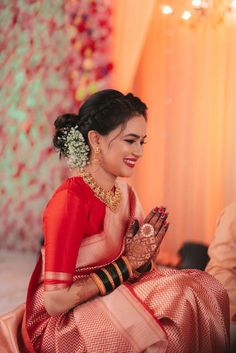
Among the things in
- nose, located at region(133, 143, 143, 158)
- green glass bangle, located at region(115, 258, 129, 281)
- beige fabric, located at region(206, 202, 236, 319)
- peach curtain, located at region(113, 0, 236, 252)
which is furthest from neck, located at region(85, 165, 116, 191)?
peach curtain, located at region(113, 0, 236, 252)

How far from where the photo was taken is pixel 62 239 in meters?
1.23

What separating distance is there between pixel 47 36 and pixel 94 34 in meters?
0.44

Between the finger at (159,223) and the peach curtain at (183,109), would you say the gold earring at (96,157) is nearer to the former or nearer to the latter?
the finger at (159,223)

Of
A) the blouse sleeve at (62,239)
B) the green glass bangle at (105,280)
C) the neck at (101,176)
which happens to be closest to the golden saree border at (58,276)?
the blouse sleeve at (62,239)

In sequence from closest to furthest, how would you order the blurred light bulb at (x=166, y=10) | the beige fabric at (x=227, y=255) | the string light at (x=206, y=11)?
the beige fabric at (x=227, y=255)
the string light at (x=206, y=11)
the blurred light bulb at (x=166, y=10)

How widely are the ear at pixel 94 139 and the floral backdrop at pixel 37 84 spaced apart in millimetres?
2138

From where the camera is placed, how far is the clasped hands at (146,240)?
136 centimetres

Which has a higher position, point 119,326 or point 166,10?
point 166,10

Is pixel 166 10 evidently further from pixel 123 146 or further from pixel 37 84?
pixel 123 146

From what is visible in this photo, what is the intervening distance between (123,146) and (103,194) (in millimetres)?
165

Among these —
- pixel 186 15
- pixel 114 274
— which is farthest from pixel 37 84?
pixel 114 274

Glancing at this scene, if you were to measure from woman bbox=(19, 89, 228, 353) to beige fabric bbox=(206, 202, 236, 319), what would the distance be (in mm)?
404

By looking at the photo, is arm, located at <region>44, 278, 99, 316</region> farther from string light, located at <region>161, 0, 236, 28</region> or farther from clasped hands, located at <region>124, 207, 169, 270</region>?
string light, located at <region>161, 0, 236, 28</region>

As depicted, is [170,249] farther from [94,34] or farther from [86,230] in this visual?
[86,230]
